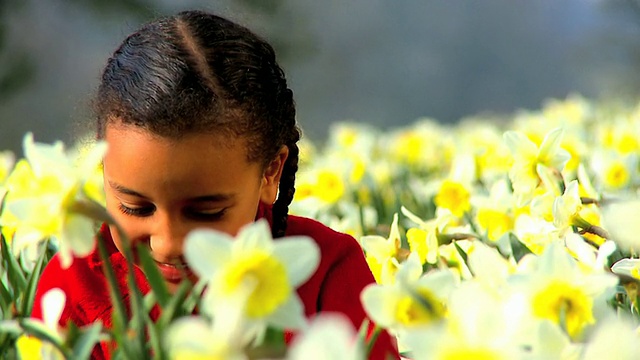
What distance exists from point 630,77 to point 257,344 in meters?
6.82

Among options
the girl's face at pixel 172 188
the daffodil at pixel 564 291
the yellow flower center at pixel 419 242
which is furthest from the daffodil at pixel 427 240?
the daffodil at pixel 564 291

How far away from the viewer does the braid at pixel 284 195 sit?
177 cm

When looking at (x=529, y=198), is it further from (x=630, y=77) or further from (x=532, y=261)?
(x=630, y=77)

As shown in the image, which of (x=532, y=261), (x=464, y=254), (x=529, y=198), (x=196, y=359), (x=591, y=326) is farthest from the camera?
(x=529, y=198)

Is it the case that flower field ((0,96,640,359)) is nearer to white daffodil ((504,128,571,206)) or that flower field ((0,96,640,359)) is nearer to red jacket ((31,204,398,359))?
red jacket ((31,204,398,359))

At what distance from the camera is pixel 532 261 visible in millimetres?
1195

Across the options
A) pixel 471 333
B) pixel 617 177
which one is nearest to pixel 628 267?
pixel 471 333

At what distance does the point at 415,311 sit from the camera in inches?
40.1

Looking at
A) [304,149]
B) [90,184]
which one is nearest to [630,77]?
[304,149]

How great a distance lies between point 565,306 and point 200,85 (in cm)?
67

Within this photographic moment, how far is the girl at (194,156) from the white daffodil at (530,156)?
1.11 feet

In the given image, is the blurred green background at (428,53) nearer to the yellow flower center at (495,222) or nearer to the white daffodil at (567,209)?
the yellow flower center at (495,222)

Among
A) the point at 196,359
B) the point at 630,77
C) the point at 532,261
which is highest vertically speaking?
the point at 630,77

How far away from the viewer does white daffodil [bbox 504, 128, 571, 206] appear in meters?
1.83
